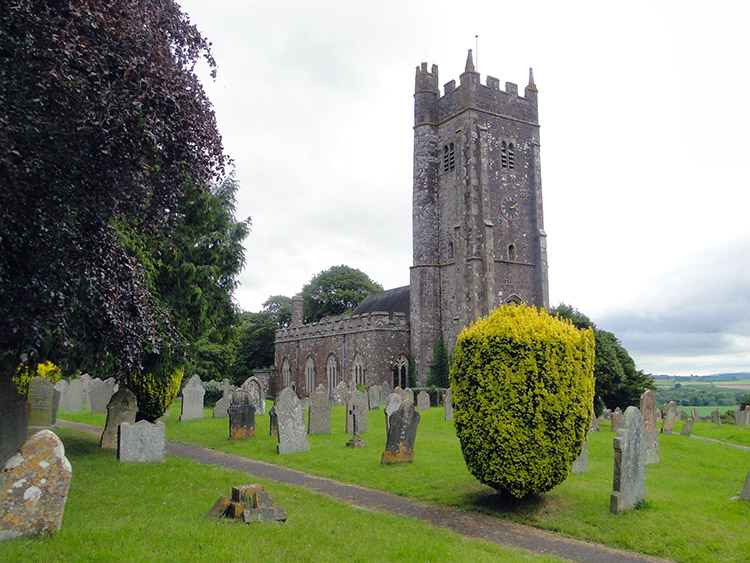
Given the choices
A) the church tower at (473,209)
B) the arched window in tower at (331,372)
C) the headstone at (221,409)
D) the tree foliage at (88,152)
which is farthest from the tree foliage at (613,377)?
the tree foliage at (88,152)

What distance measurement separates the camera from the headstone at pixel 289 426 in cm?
1295

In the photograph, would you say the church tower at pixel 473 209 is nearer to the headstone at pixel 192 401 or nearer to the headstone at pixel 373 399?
the headstone at pixel 373 399

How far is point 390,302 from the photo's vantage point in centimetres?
3981

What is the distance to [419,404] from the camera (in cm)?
2409

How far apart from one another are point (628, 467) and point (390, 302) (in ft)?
105

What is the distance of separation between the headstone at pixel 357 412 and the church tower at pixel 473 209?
16149 millimetres

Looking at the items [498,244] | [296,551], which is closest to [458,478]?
[296,551]

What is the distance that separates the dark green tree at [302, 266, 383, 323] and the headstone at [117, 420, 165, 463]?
42003 mm

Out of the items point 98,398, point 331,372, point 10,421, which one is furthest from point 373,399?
point 10,421

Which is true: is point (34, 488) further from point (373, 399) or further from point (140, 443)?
point (373, 399)

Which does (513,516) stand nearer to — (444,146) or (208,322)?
(208,322)

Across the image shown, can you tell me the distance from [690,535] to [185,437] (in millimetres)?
12923

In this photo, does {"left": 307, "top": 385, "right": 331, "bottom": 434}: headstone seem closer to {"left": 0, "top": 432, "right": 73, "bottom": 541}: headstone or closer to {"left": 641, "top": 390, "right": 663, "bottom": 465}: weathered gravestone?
{"left": 641, "top": 390, "right": 663, "bottom": 465}: weathered gravestone

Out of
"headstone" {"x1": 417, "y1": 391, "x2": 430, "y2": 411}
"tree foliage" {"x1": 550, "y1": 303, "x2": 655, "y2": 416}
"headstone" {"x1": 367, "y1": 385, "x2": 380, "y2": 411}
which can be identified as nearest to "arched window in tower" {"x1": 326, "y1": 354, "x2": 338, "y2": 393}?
"headstone" {"x1": 367, "y1": 385, "x2": 380, "y2": 411}
